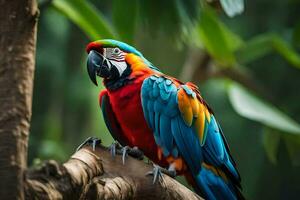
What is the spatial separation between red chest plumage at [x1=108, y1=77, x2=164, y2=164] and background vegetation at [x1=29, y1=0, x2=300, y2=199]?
117cm

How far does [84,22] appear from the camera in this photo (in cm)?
269

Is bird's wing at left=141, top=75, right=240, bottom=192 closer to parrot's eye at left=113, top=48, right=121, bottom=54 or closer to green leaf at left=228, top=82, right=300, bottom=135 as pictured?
parrot's eye at left=113, top=48, right=121, bottom=54

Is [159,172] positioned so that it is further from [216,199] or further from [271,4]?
[271,4]

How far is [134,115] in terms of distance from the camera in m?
1.81

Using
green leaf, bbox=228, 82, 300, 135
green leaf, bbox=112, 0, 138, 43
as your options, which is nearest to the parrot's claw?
green leaf, bbox=112, 0, 138, 43

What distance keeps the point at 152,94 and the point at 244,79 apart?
2029 mm

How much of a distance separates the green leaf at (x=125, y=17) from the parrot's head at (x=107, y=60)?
1.98 feet

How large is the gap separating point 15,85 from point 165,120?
77 cm

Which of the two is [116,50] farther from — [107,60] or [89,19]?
[89,19]

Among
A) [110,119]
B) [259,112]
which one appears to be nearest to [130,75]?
[110,119]

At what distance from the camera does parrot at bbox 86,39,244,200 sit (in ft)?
5.82

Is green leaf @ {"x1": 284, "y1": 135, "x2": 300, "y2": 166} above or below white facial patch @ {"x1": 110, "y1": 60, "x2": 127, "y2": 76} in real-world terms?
below

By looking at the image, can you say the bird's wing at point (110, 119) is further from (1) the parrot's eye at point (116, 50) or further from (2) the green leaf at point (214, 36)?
(2) the green leaf at point (214, 36)

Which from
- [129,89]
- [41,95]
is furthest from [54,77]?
[129,89]
